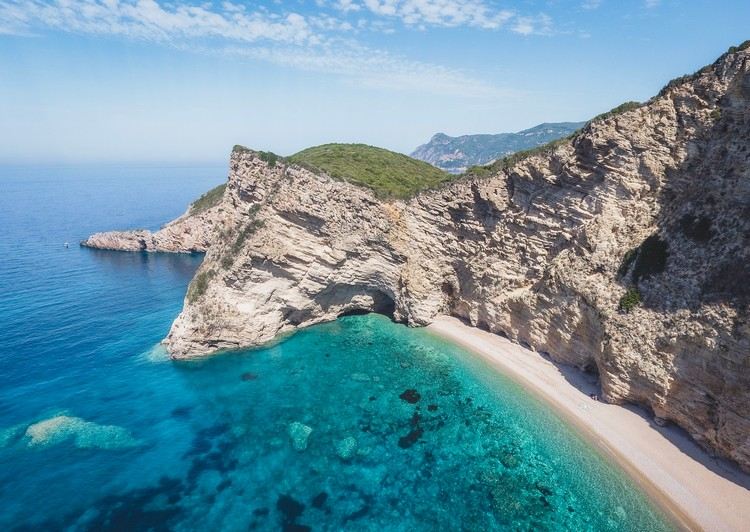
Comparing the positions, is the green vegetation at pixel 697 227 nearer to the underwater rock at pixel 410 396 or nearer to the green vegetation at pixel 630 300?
the green vegetation at pixel 630 300

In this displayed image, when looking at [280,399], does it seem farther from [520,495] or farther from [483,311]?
[483,311]

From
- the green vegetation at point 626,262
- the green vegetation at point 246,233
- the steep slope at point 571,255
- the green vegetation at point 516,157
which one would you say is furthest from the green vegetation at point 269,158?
the green vegetation at point 626,262

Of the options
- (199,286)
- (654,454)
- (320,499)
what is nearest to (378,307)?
(199,286)

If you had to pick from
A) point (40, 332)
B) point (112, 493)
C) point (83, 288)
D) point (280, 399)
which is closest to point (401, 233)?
point (280, 399)

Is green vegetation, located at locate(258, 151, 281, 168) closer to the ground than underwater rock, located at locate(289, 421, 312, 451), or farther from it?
farther from it

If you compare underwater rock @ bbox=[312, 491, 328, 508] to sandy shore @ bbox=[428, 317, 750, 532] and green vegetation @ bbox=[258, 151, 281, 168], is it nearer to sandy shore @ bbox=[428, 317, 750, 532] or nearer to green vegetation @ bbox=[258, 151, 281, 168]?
sandy shore @ bbox=[428, 317, 750, 532]

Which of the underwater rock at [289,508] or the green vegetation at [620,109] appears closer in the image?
the underwater rock at [289,508]

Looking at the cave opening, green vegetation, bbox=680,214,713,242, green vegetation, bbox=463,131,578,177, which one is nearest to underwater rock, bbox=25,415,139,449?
the cave opening
